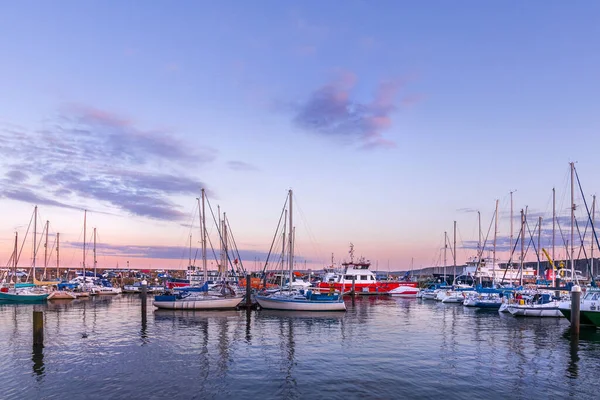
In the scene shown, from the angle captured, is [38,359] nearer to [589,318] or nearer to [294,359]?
[294,359]

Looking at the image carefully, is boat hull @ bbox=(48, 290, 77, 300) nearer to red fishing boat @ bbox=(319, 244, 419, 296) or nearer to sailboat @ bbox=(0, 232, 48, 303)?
sailboat @ bbox=(0, 232, 48, 303)

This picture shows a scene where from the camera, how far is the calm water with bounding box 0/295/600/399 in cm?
1964

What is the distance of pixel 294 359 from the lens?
83.6 ft

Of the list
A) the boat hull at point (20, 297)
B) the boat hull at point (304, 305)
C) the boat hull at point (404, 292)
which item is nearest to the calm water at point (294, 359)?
the boat hull at point (304, 305)

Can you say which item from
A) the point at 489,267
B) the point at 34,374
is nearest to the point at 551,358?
the point at 34,374

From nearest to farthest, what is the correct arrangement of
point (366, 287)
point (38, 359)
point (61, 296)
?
point (38, 359), point (61, 296), point (366, 287)

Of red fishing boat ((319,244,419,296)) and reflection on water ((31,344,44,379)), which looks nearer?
reflection on water ((31,344,44,379))

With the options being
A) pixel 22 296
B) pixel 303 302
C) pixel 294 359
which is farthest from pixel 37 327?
pixel 22 296

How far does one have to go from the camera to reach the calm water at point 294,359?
773 inches

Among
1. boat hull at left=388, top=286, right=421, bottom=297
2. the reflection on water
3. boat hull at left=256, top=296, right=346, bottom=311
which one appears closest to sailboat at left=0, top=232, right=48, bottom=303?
boat hull at left=256, top=296, right=346, bottom=311

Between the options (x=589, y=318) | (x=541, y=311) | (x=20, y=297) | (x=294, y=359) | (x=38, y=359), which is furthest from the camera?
(x=20, y=297)

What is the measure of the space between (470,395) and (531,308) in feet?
109

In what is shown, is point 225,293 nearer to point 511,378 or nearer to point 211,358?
point 211,358

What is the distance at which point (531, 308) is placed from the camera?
47.4 meters
